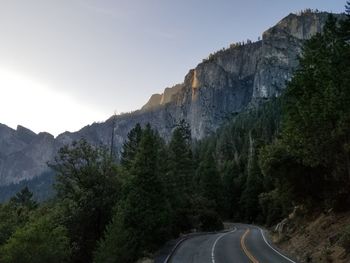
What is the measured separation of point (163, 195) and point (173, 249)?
6206 mm

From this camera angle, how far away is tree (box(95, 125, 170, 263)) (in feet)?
106

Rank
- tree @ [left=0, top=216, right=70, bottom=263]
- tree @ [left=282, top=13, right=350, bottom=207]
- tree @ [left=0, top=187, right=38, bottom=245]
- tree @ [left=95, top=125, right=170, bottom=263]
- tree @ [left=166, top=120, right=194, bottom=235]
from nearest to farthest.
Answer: tree @ [left=282, top=13, right=350, bottom=207] < tree @ [left=95, top=125, right=170, bottom=263] < tree @ [left=0, top=216, right=70, bottom=263] < tree @ [left=0, top=187, right=38, bottom=245] < tree @ [left=166, top=120, right=194, bottom=235]

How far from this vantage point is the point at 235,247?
36500 millimetres

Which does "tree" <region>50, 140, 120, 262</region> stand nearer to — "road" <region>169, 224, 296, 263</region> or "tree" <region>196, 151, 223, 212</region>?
"road" <region>169, 224, 296, 263</region>

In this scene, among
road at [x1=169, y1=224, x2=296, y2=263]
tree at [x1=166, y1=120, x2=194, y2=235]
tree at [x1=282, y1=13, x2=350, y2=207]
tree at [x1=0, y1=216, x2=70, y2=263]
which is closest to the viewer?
tree at [x1=282, y1=13, x2=350, y2=207]

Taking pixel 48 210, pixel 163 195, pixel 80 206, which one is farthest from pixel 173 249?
pixel 48 210

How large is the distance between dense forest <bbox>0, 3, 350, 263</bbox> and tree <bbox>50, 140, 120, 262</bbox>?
0.09 metres

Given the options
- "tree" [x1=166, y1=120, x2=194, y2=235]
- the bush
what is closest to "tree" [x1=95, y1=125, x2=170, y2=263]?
"tree" [x1=166, y1=120, x2=194, y2=235]

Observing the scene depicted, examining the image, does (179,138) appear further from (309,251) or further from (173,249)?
(309,251)

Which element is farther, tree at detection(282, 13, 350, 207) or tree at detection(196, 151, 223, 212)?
tree at detection(196, 151, 223, 212)

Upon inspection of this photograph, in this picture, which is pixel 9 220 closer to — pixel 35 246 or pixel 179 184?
pixel 35 246

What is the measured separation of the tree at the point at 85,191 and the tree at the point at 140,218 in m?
6.00

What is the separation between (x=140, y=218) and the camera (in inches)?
1441

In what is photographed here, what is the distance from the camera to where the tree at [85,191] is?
4359 cm
